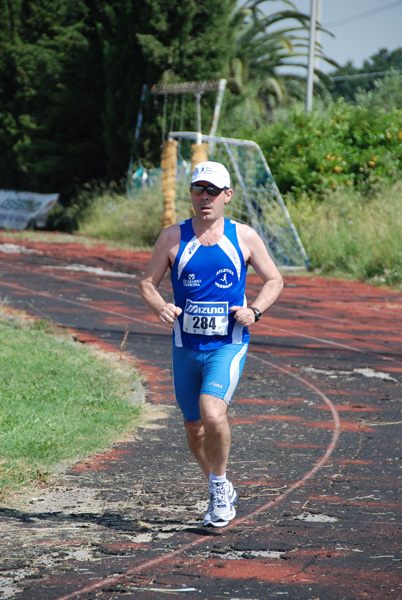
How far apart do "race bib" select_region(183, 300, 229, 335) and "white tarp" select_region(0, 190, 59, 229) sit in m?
25.5

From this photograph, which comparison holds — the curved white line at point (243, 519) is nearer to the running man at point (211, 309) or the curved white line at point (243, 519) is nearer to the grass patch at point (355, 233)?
the running man at point (211, 309)

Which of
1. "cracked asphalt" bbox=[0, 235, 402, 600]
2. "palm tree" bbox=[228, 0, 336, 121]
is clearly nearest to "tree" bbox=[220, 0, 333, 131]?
"palm tree" bbox=[228, 0, 336, 121]

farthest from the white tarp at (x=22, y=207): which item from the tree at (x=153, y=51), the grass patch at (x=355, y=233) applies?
the grass patch at (x=355, y=233)

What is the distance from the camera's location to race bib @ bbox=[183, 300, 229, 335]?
514 cm

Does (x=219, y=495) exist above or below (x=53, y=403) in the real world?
above

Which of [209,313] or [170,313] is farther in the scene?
[209,313]

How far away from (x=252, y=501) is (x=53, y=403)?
2697mm

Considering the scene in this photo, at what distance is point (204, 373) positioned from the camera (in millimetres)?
5191

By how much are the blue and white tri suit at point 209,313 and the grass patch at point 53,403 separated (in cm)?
153

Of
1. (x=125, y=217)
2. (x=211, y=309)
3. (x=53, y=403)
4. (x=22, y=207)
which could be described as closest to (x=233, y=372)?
(x=211, y=309)

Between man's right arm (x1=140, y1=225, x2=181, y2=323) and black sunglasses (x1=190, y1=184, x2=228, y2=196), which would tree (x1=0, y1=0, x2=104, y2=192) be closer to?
man's right arm (x1=140, y1=225, x2=181, y2=323)

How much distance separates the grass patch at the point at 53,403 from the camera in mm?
6433

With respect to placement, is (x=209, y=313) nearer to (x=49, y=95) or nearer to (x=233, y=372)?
(x=233, y=372)

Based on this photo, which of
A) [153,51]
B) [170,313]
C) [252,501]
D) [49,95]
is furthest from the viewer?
[49,95]
